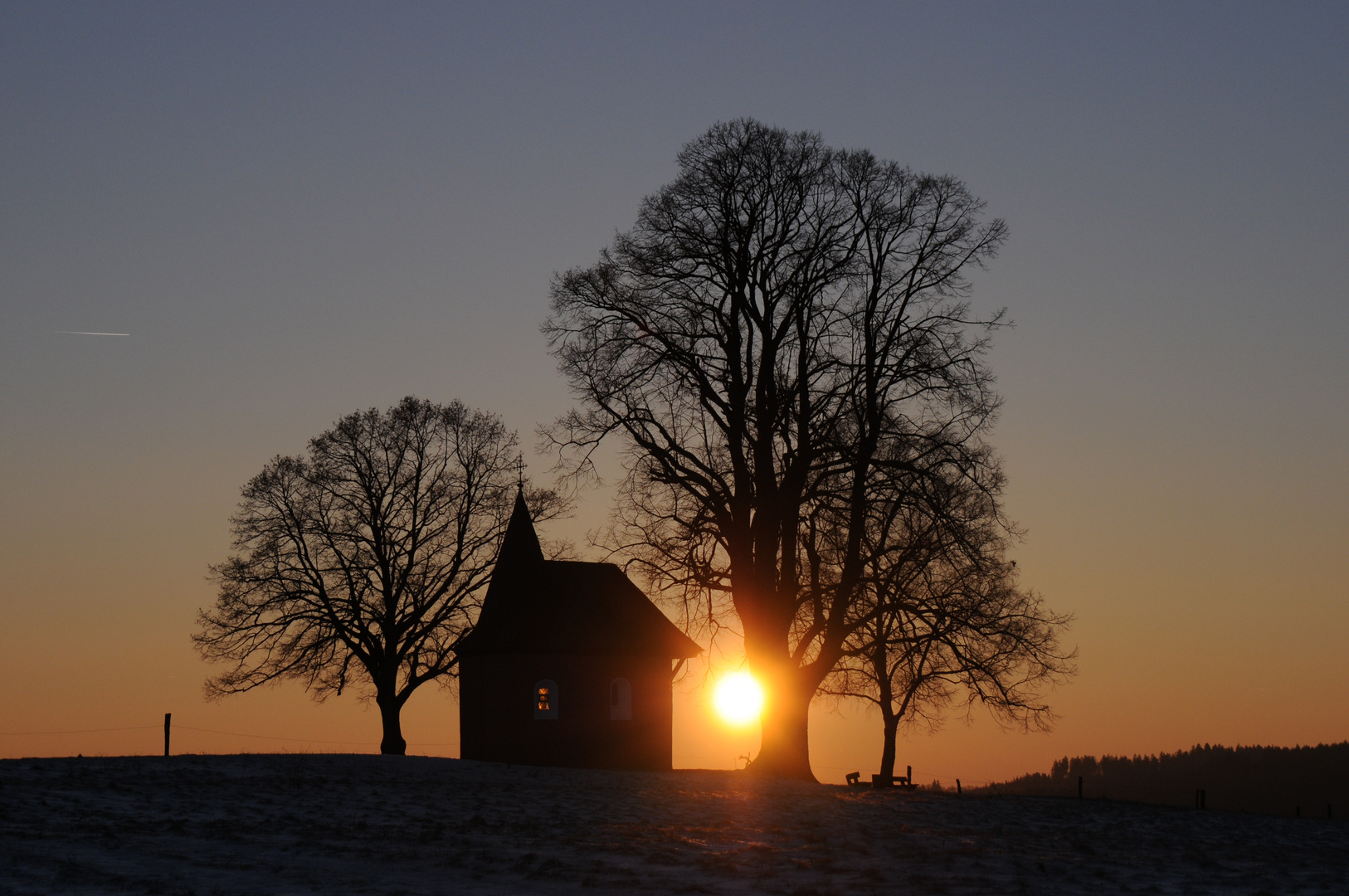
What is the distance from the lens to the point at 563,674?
39438mm

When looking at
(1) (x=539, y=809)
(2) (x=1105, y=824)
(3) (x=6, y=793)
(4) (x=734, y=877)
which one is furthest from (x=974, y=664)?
(3) (x=6, y=793)

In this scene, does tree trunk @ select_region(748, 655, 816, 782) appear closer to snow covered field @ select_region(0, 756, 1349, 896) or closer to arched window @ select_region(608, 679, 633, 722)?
snow covered field @ select_region(0, 756, 1349, 896)

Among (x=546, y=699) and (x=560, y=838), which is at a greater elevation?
(x=546, y=699)

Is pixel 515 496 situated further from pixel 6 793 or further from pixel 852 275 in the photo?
pixel 6 793

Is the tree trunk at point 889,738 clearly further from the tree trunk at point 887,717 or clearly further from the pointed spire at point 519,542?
the pointed spire at point 519,542

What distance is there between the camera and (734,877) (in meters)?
16.1

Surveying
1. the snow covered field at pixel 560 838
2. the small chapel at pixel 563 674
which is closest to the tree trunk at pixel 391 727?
the small chapel at pixel 563 674

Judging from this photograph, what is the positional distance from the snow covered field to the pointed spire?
12432 mm

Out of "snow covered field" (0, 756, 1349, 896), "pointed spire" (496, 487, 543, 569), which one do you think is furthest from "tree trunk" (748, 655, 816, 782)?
"pointed spire" (496, 487, 543, 569)

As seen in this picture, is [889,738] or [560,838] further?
[889,738]

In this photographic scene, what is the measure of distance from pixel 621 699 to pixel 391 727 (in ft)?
25.4

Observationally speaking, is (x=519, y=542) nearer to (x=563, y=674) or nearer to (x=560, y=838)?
(x=563, y=674)

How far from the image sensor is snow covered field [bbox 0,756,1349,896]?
1541 centimetres

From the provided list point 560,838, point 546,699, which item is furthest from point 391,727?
point 560,838
